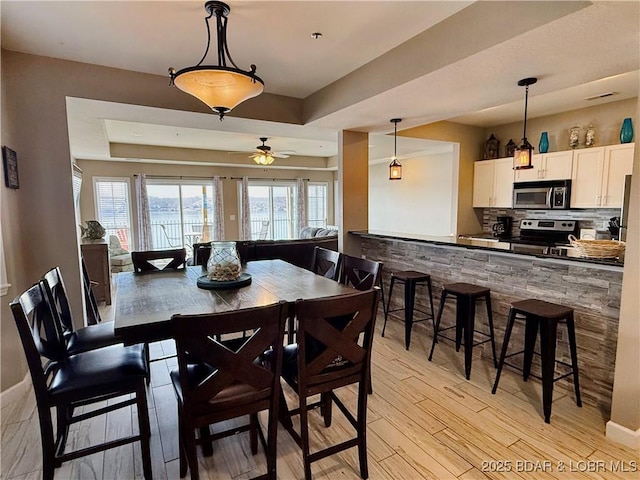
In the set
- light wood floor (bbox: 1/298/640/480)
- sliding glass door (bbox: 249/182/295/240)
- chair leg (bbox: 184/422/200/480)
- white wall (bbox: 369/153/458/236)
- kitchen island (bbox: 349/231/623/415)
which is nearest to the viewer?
chair leg (bbox: 184/422/200/480)

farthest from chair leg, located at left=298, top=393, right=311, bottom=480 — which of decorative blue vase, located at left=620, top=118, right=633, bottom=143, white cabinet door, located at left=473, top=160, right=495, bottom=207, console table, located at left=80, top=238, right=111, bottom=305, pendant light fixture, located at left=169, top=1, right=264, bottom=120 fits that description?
white cabinet door, located at left=473, top=160, right=495, bottom=207

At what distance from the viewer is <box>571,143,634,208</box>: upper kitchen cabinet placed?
3.99 meters

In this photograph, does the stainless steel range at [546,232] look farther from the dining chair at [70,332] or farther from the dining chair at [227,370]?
the dining chair at [70,332]

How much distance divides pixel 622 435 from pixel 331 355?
1.83 meters

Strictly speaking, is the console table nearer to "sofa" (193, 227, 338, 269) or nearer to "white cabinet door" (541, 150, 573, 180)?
"sofa" (193, 227, 338, 269)

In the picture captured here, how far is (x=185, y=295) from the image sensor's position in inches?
83.0

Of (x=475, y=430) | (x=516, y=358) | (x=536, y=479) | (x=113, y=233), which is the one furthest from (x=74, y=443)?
(x=113, y=233)

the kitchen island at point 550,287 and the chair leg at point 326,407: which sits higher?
the kitchen island at point 550,287

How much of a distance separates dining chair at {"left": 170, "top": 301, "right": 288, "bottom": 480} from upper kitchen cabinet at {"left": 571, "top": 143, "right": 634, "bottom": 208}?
4.55m

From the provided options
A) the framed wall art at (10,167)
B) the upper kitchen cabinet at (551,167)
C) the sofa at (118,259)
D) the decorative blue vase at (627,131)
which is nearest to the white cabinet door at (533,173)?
the upper kitchen cabinet at (551,167)

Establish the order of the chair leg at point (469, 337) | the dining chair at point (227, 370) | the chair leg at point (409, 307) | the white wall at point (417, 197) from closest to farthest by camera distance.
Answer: the dining chair at point (227, 370) → the chair leg at point (469, 337) → the chair leg at point (409, 307) → the white wall at point (417, 197)

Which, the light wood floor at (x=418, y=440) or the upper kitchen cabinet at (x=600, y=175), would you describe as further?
the upper kitchen cabinet at (x=600, y=175)

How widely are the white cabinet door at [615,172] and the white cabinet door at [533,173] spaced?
0.73 metres

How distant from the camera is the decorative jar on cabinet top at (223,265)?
236 centimetres
